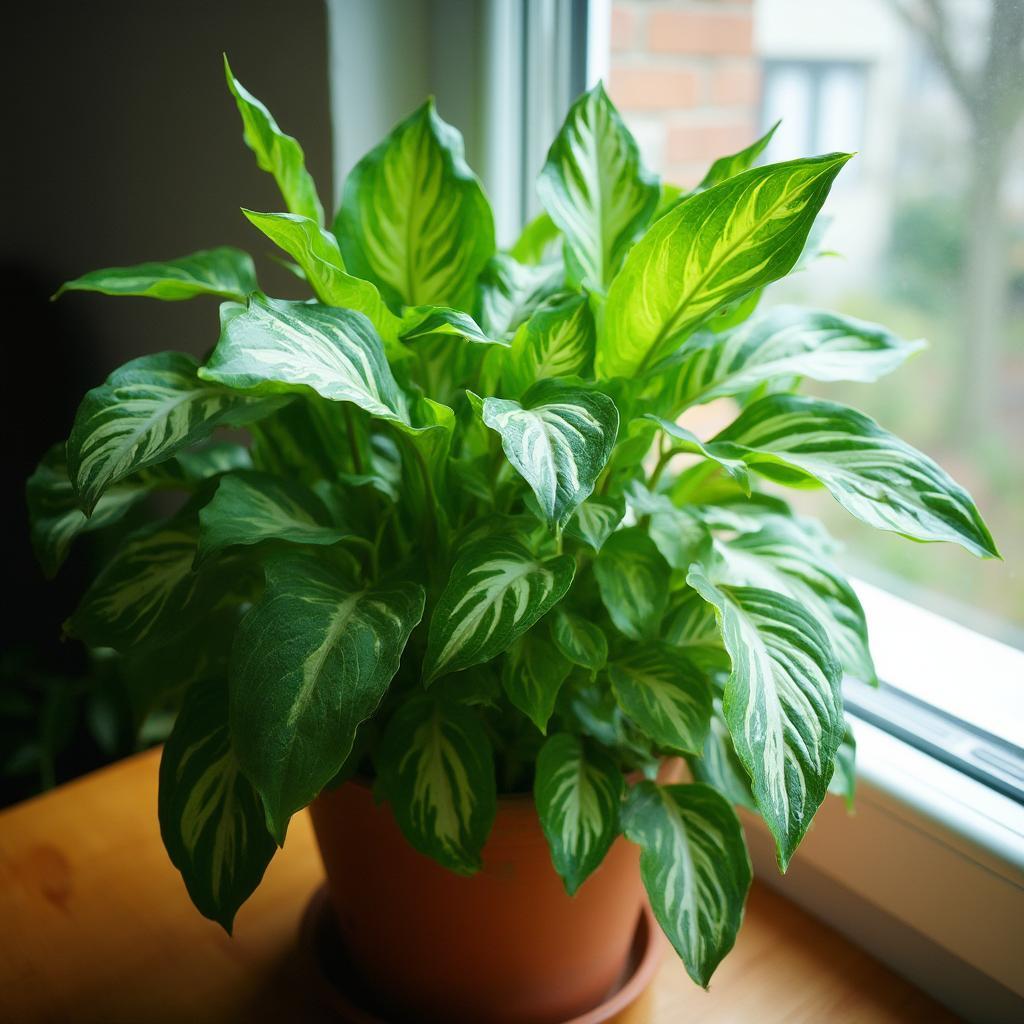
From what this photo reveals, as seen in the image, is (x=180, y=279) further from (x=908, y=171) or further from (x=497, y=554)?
(x=908, y=171)

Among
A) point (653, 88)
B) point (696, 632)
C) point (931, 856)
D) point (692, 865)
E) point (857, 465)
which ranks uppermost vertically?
point (653, 88)

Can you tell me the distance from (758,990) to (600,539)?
1.47 feet

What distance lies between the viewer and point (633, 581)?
2.05 feet

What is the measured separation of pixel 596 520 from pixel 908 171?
591mm

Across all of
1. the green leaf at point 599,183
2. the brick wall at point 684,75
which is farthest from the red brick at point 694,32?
the green leaf at point 599,183

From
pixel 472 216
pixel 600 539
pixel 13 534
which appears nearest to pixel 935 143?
pixel 472 216

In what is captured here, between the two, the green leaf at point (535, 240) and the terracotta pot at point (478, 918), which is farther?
the green leaf at point (535, 240)

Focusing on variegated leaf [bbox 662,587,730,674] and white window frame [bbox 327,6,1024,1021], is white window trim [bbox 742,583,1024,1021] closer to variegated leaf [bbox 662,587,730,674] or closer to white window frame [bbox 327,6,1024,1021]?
white window frame [bbox 327,6,1024,1021]

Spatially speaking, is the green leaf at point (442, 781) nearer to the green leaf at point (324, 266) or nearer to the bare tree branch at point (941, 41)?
the green leaf at point (324, 266)

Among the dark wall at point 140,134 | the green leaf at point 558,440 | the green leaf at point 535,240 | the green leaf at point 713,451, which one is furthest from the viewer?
the dark wall at point 140,134

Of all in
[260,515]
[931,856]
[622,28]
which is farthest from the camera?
[622,28]

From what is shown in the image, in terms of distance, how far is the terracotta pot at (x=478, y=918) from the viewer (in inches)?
25.1

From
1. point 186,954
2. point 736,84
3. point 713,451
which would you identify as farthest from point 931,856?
point 736,84

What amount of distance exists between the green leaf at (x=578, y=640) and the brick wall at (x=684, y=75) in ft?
2.35
